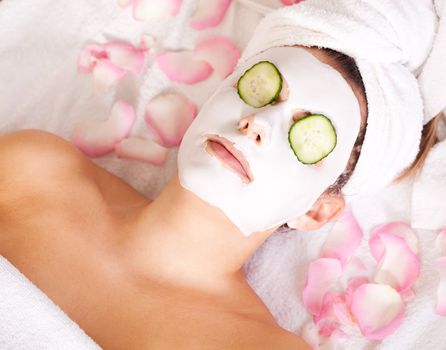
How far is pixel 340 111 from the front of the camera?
140 cm

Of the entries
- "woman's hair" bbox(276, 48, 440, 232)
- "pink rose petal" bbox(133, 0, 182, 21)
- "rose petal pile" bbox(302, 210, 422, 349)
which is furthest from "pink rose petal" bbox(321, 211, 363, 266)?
"pink rose petal" bbox(133, 0, 182, 21)

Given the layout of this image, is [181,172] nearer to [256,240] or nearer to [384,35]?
[256,240]

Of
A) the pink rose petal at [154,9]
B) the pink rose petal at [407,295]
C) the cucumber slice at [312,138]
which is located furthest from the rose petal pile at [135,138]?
the pink rose petal at [407,295]

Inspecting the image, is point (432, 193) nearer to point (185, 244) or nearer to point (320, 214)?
point (320, 214)

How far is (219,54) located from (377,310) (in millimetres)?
657

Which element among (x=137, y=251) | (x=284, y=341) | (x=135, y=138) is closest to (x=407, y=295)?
(x=284, y=341)

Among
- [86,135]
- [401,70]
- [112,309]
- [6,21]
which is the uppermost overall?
[401,70]

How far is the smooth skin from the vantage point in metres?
1.41

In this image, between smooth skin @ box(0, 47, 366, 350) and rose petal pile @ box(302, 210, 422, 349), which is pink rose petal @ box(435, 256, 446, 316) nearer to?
rose petal pile @ box(302, 210, 422, 349)

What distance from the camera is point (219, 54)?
5.92 feet

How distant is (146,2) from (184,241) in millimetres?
640

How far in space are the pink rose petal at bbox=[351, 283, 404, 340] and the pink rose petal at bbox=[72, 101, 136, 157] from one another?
2.00 feet

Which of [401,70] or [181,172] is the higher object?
[401,70]

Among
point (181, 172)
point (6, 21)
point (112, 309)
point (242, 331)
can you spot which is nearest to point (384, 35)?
point (181, 172)
